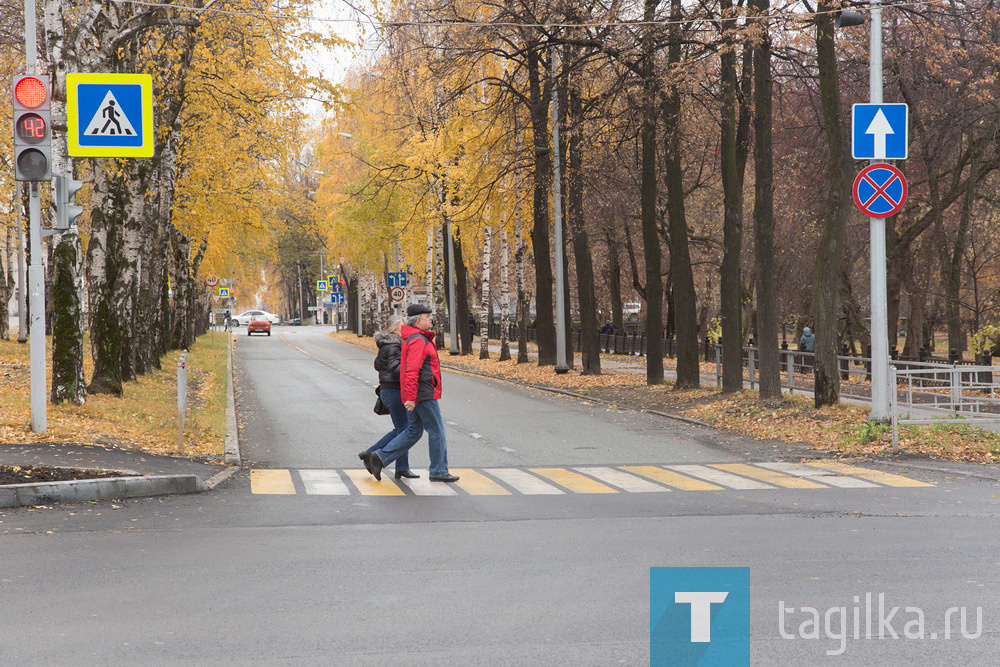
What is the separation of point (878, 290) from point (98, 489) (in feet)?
35.8

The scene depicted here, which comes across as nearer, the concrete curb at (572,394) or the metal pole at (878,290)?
the metal pole at (878,290)

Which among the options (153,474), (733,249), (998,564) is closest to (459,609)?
(998,564)

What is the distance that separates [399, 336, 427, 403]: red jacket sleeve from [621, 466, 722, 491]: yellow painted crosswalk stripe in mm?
2959

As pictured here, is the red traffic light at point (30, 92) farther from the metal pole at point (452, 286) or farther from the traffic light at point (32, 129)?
the metal pole at point (452, 286)

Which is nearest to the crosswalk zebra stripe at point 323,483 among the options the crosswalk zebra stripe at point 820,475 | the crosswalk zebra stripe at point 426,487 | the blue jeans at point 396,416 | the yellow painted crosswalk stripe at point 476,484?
the blue jeans at point 396,416

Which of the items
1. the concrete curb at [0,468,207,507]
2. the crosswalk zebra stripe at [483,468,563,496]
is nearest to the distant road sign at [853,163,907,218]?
the crosswalk zebra stripe at [483,468,563,496]

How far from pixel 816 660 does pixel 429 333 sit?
23.8 ft

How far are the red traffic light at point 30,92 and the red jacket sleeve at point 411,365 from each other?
5.33 metres

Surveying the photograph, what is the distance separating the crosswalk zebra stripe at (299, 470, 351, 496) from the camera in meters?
11.2

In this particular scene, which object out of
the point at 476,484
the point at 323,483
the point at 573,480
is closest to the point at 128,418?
the point at 323,483

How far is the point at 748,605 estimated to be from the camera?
630cm

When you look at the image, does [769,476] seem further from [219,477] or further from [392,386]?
[219,477]

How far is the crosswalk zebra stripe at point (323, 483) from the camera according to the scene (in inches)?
442

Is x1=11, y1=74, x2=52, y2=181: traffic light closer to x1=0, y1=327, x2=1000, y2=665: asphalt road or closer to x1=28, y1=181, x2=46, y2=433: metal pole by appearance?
x1=28, y1=181, x2=46, y2=433: metal pole
